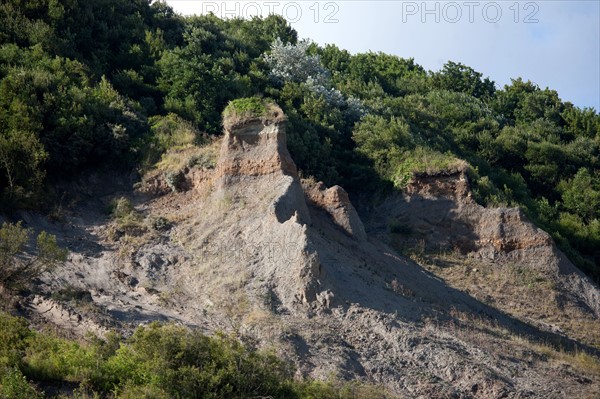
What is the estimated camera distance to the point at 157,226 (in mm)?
23781

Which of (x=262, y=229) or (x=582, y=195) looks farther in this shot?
(x=582, y=195)

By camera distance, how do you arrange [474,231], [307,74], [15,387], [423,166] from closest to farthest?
1. [15,387]
2. [474,231]
3. [423,166]
4. [307,74]

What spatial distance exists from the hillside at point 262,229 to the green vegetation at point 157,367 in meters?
0.04

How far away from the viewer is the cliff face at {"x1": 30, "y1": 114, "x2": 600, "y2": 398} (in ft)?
63.3

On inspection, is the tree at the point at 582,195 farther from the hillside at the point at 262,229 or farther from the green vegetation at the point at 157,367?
the green vegetation at the point at 157,367

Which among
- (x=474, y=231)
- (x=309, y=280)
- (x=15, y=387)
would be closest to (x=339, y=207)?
(x=474, y=231)

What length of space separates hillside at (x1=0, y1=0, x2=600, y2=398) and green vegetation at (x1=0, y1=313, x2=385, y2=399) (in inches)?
1.6

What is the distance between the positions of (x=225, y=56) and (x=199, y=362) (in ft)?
69.0

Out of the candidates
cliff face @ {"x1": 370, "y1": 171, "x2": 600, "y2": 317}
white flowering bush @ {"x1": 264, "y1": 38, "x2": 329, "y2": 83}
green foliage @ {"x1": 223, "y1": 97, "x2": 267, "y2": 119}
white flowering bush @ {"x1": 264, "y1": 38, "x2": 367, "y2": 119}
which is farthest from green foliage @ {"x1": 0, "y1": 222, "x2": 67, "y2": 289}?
white flowering bush @ {"x1": 264, "y1": 38, "x2": 329, "y2": 83}

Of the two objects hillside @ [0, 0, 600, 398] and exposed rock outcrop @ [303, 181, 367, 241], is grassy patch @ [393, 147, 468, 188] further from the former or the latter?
exposed rock outcrop @ [303, 181, 367, 241]

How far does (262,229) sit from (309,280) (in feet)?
7.92

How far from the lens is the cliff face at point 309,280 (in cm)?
1928

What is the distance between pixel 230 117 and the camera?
25531 millimetres

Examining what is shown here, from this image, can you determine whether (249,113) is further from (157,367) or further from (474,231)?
(157,367)
